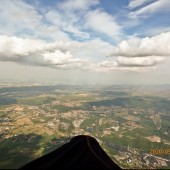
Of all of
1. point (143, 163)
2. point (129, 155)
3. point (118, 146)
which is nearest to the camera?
point (143, 163)

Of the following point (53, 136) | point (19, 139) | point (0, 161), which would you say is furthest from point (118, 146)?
point (0, 161)

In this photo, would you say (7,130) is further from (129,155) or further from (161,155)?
(161,155)

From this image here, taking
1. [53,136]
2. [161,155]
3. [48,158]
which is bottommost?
[161,155]
